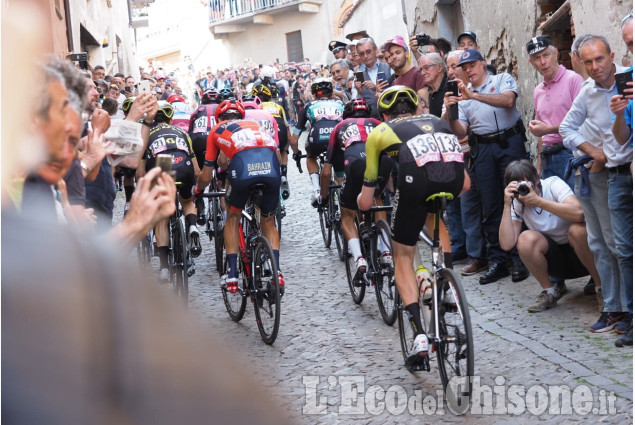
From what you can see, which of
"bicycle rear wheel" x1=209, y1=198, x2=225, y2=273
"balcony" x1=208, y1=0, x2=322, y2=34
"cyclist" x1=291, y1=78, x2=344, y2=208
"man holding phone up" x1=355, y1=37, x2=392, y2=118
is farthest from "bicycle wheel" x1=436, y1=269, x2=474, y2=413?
"balcony" x1=208, y1=0, x2=322, y2=34

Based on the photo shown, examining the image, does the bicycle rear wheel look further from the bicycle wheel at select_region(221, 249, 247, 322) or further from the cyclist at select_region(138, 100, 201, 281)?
the bicycle wheel at select_region(221, 249, 247, 322)

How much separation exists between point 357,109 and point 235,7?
166 feet

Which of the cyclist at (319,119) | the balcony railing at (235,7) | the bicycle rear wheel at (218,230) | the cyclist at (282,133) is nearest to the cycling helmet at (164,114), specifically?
the bicycle rear wheel at (218,230)

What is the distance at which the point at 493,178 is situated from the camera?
9.11 metres

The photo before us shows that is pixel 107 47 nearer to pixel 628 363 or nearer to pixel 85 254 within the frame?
pixel 628 363

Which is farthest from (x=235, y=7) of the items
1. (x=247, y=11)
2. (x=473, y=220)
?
(x=473, y=220)

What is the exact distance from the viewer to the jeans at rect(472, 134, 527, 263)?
902 cm

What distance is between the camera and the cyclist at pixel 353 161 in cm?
870

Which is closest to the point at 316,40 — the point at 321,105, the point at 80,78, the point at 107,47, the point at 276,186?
the point at 107,47

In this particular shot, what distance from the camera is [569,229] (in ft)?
24.8

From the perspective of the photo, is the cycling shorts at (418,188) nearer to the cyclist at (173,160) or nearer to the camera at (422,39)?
the cyclist at (173,160)

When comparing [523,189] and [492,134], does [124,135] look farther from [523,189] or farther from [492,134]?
[492,134]

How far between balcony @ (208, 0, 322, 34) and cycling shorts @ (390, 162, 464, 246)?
1962 inches

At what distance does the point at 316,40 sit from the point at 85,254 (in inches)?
2165
